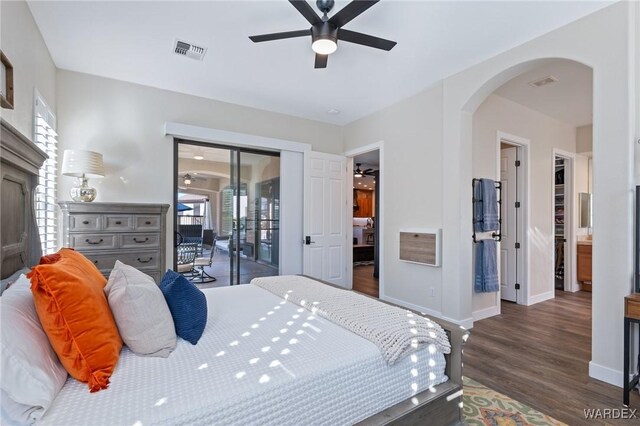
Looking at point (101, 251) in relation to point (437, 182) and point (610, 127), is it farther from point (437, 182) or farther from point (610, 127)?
point (610, 127)

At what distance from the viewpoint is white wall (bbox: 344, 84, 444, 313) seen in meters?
3.73

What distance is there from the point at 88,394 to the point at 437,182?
11.6ft

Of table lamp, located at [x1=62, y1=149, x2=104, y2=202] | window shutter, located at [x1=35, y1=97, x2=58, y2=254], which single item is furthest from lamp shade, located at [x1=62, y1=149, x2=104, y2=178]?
window shutter, located at [x1=35, y1=97, x2=58, y2=254]

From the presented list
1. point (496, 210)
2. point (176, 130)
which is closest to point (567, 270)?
point (496, 210)

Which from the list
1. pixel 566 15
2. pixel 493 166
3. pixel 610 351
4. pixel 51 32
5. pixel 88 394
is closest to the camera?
pixel 88 394

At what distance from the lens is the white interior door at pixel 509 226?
4.59 m

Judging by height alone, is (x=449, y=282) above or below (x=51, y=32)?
below

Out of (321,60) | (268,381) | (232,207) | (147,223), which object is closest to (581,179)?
(321,60)

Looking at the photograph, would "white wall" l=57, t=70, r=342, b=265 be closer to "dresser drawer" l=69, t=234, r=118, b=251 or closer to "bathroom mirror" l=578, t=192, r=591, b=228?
"dresser drawer" l=69, t=234, r=118, b=251

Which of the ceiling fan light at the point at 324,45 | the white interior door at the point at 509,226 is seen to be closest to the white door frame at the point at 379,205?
the white interior door at the point at 509,226

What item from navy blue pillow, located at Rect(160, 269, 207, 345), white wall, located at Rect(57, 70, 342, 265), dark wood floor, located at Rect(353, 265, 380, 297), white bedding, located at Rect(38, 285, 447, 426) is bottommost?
dark wood floor, located at Rect(353, 265, 380, 297)

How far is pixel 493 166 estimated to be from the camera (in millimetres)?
4117

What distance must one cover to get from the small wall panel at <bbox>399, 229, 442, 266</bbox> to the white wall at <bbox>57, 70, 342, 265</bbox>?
2.80 m

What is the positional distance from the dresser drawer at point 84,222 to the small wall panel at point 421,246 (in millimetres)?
3386
